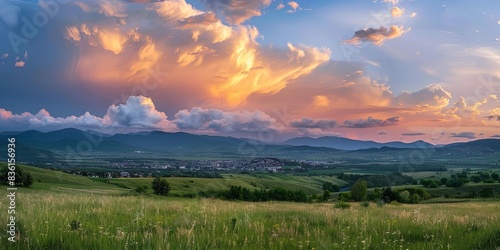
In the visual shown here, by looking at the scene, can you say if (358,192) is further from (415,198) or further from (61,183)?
(61,183)

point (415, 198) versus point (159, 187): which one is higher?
point (159, 187)

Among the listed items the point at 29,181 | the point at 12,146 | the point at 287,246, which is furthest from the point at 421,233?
the point at 29,181

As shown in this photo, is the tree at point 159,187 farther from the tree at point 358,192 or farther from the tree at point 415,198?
the tree at point 415,198

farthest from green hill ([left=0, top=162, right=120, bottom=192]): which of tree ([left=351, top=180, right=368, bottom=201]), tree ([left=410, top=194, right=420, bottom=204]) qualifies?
tree ([left=410, top=194, right=420, bottom=204])

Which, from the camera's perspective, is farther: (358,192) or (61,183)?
(358,192)

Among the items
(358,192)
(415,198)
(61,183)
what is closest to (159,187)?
(61,183)

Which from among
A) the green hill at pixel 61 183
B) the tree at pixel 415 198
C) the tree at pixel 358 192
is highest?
the green hill at pixel 61 183

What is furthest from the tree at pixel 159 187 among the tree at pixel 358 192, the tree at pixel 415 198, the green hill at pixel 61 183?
the tree at pixel 415 198

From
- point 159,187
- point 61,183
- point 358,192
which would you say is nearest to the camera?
point 61,183

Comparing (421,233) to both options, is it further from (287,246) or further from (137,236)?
(137,236)

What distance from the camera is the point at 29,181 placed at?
282 feet

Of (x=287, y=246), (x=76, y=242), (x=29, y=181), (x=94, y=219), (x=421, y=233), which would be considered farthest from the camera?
(x=29, y=181)

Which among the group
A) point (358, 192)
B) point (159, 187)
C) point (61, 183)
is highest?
point (61, 183)

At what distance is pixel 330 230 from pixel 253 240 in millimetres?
2021
